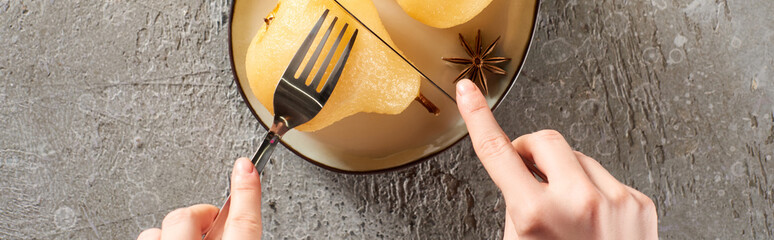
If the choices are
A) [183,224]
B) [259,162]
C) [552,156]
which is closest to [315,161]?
[259,162]

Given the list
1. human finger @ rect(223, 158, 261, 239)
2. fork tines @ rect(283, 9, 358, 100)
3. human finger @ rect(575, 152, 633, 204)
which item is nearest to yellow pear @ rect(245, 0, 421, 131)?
fork tines @ rect(283, 9, 358, 100)

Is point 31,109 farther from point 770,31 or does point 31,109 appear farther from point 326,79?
point 770,31

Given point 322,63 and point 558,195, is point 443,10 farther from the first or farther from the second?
point 558,195

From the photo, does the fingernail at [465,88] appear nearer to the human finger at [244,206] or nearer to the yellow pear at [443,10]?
the yellow pear at [443,10]

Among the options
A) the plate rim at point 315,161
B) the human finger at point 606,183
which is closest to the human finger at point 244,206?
the plate rim at point 315,161

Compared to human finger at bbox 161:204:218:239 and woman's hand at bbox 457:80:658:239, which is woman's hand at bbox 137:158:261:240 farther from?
woman's hand at bbox 457:80:658:239
